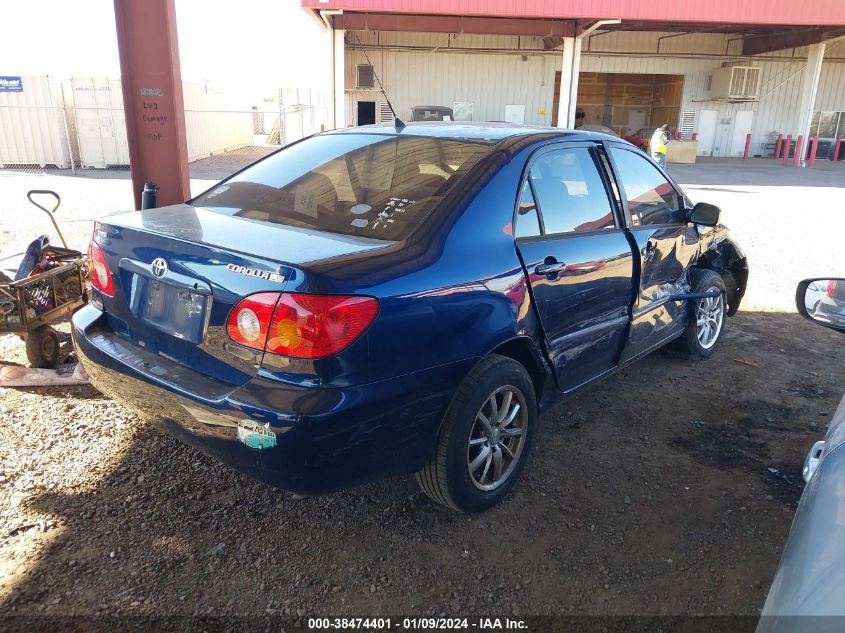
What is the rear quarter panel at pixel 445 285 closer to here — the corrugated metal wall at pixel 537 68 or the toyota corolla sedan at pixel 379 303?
the toyota corolla sedan at pixel 379 303

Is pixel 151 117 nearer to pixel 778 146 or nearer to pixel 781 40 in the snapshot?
pixel 781 40

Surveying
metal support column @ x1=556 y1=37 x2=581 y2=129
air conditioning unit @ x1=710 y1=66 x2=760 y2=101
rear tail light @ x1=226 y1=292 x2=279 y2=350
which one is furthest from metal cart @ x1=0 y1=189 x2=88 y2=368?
air conditioning unit @ x1=710 y1=66 x2=760 y2=101

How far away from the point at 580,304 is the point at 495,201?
794 mm

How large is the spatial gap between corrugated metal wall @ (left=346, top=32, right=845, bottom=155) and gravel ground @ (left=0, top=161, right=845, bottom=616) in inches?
873

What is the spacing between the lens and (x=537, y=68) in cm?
2559

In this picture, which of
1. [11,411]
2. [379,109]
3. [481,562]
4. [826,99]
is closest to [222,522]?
[481,562]

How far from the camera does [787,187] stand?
1738cm

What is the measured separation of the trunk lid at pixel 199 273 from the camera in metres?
2.31

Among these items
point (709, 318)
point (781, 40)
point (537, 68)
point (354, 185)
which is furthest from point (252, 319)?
point (781, 40)

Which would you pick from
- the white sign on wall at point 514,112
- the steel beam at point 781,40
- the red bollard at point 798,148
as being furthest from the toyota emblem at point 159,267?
the red bollard at point 798,148

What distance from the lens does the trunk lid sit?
2311mm

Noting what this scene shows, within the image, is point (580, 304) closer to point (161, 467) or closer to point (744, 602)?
point (744, 602)

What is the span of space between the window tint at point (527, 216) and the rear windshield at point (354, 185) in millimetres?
284

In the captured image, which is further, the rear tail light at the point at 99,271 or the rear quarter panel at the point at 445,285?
the rear tail light at the point at 99,271
